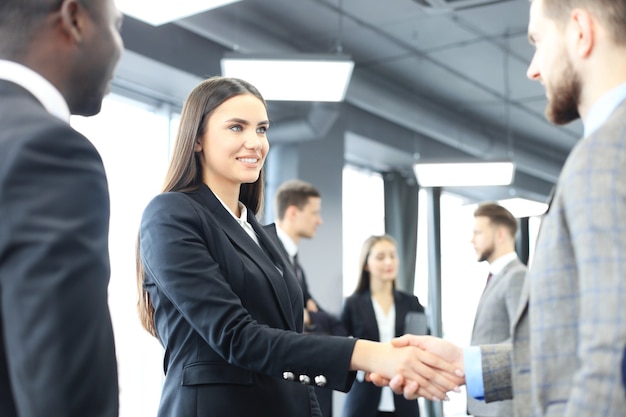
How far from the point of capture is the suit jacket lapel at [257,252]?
1.98 meters

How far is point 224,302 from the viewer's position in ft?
5.97

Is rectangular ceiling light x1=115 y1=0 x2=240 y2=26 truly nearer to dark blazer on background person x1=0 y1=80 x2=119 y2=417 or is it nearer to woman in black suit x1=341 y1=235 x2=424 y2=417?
woman in black suit x1=341 y1=235 x2=424 y2=417

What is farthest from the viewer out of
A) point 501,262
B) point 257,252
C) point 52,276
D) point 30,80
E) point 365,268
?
point 365,268

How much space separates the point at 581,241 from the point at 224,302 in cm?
91

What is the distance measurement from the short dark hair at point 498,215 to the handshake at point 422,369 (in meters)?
2.73

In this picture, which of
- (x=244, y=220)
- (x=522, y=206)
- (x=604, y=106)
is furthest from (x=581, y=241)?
(x=522, y=206)

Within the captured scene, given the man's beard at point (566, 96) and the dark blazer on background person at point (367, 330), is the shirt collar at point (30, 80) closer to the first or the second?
the man's beard at point (566, 96)

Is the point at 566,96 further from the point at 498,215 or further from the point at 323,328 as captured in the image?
the point at 323,328

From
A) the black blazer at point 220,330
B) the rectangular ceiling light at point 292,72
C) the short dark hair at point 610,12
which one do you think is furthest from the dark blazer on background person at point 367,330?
the short dark hair at point 610,12

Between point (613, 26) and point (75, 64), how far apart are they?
92 cm

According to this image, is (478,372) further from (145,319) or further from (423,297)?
(423,297)

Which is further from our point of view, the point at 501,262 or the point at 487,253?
the point at 487,253

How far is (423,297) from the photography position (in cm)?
1062

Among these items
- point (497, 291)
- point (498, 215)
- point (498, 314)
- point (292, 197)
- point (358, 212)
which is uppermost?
point (358, 212)
